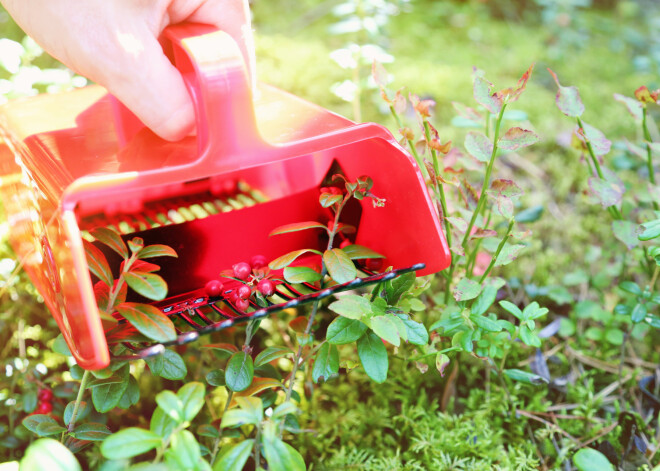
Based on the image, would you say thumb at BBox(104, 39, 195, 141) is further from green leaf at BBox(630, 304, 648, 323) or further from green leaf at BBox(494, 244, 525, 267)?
green leaf at BBox(630, 304, 648, 323)

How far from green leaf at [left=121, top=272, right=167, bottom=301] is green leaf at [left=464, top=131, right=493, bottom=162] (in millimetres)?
522

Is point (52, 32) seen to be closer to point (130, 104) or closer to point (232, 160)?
point (130, 104)

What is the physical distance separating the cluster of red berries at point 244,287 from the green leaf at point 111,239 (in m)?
0.19

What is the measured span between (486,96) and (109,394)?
2.42 feet

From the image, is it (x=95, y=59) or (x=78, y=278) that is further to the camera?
(x=95, y=59)

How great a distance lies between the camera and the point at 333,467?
38.5 inches

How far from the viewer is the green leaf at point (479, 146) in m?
0.95

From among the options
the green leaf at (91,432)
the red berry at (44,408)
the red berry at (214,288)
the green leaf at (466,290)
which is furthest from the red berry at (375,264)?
the red berry at (44,408)

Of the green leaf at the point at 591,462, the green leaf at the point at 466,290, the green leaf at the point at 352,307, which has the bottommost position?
the green leaf at the point at 591,462

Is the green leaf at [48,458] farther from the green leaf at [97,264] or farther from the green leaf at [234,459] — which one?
the green leaf at [97,264]

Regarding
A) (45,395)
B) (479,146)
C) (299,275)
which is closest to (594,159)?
(479,146)

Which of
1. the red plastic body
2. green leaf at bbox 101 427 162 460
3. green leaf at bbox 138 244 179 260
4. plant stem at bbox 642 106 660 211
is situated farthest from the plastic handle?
plant stem at bbox 642 106 660 211

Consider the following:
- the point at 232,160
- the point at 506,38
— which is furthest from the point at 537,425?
the point at 506,38

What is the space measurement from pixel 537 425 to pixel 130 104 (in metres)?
0.91
